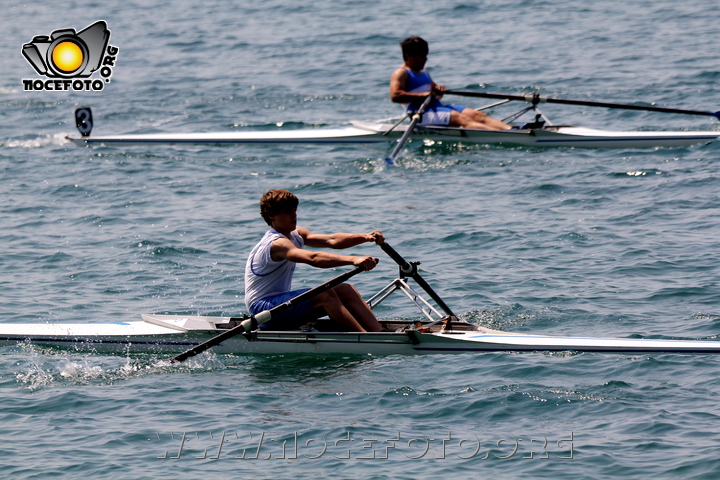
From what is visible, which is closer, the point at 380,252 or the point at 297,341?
the point at 297,341

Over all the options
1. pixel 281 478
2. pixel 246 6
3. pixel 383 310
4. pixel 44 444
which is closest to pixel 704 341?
pixel 383 310

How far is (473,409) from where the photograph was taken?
6480mm

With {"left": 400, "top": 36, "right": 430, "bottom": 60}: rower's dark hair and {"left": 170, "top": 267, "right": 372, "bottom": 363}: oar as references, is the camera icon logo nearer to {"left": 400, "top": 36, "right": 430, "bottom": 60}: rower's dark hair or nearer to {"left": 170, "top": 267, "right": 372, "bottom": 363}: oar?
{"left": 400, "top": 36, "right": 430, "bottom": 60}: rower's dark hair

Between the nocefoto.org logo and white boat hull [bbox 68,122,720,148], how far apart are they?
4.92 m

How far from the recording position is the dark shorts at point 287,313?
7363 mm

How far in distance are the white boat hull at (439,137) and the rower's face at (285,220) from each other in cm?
669

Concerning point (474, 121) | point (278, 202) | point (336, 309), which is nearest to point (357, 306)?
point (336, 309)

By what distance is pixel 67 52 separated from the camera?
757 inches

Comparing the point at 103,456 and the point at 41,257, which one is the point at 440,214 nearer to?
the point at 41,257

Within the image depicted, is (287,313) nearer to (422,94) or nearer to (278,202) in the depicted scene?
(278,202)

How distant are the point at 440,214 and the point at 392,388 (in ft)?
15.1

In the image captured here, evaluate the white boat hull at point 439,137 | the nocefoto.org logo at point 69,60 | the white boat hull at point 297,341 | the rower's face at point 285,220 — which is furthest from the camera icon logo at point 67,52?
the rower's face at point 285,220

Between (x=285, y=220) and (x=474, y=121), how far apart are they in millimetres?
6894

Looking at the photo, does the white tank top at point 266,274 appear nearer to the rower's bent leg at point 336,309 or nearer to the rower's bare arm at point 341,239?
the rower's bare arm at point 341,239
